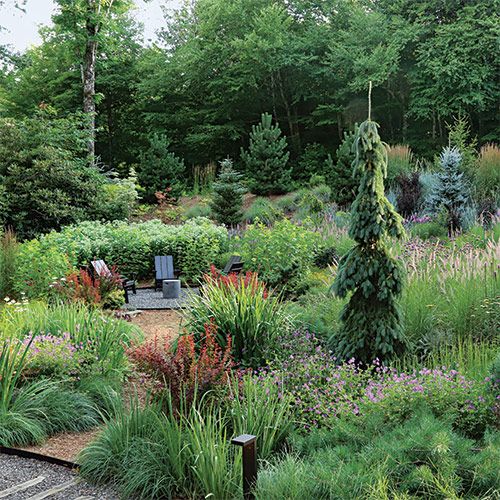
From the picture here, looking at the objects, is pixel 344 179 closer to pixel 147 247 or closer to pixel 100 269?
pixel 147 247

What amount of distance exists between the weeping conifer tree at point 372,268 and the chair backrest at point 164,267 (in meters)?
6.15

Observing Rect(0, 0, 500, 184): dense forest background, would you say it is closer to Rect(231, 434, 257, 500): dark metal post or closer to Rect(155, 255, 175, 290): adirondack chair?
Rect(155, 255, 175, 290): adirondack chair

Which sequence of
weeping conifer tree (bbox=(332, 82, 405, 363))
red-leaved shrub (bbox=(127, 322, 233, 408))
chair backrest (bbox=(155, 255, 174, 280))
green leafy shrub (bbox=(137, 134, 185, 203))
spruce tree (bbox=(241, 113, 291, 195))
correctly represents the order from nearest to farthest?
red-leaved shrub (bbox=(127, 322, 233, 408)) < weeping conifer tree (bbox=(332, 82, 405, 363)) < chair backrest (bbox=(155, 255, 174, 280)) < spruce tree (bbox=(241, 113, 291, 195)) < green leafy shrub (bbox=(137, 134, 185, 203))

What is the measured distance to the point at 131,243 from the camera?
37.5ft

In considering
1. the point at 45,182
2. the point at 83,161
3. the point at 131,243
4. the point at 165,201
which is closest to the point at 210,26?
the point at 165,201

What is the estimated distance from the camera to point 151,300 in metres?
9.83

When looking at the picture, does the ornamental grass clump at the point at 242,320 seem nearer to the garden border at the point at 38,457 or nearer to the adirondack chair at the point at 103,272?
→ the garden border at the point at 38,457

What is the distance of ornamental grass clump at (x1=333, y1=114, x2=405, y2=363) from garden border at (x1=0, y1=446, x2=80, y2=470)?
2241mm

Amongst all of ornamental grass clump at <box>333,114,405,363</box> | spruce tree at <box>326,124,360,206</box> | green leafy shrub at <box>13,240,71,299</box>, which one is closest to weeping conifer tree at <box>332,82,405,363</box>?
ornamental grass clump at <box>333,114,405,363</box>

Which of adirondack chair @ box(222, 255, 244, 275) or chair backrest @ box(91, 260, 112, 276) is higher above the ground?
chair backrest @ box(91, 260, 112, 276)

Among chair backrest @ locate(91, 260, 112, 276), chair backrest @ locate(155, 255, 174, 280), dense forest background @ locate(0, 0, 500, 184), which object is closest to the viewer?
chair backrest @ locate(91, 260, 112, 276)

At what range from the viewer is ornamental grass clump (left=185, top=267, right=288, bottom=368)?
5480 millimetres

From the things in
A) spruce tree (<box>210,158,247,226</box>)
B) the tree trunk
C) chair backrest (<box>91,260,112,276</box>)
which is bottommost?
chair backrest (<box>91,260,112,276</box>)

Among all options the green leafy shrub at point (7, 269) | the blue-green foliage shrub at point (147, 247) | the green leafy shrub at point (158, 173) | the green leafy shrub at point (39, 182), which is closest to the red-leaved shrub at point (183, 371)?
the green leafy shrub at point (7, 269)
